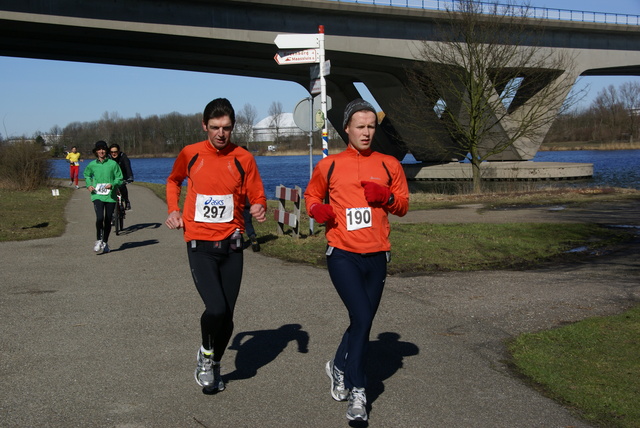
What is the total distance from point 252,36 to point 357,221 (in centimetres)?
3138

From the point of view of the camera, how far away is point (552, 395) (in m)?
4.72

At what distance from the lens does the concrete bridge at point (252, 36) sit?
1232 inches

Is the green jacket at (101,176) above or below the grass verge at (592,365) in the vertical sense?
above

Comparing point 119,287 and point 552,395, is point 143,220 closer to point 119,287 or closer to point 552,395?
point 119,287

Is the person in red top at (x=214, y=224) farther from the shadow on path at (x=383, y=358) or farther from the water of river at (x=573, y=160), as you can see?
the water of river at (x=573, y=160)

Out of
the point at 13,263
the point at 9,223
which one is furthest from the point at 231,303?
the point at 9,223

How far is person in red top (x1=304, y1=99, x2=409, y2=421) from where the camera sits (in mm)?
4402

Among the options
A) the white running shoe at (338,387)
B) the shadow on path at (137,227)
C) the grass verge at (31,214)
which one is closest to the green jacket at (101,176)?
the grass verge at (31,214)

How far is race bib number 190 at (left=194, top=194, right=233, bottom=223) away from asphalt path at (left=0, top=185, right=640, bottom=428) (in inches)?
46.1

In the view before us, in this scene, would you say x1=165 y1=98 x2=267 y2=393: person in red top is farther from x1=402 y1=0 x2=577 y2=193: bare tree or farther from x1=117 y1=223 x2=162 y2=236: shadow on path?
x1=402 y1=0 x2=577 y2=193: bare tree

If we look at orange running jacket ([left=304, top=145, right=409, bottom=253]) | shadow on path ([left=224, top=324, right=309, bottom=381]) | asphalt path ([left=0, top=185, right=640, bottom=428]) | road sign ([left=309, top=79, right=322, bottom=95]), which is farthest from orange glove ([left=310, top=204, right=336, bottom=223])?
road sign ([left=309, top=79, right=322, bottom=95])

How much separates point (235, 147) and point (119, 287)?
4395 mm

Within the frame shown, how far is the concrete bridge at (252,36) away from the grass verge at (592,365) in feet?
93.5

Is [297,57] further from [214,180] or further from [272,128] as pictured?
[272,128]
